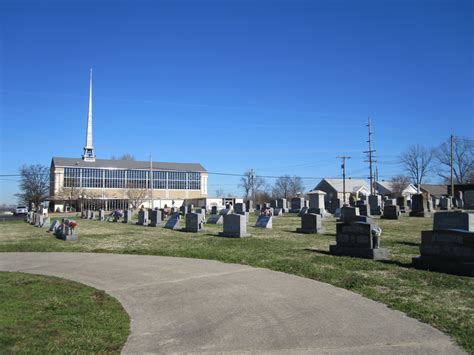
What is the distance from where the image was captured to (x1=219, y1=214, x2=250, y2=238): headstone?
19297 millimetres

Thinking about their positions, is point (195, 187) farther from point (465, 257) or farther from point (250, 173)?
point (465, 257)

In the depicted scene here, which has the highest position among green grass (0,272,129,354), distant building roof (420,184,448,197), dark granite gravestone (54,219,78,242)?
distant building roof (420,184,448,197)

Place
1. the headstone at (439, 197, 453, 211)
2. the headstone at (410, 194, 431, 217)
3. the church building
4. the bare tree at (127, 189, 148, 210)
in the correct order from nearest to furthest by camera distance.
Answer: the headstone at (410, 194, 431, 217) → the headstone at (439, 197, 453, 211) → the bare tree at (127, 189, 148, 210) → the church building

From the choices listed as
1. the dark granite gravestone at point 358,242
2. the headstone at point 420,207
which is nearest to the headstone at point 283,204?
the headstone at point 420,207

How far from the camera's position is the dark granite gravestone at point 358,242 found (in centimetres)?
1229

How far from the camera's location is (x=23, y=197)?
83.4m

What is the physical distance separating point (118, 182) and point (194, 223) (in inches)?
3371

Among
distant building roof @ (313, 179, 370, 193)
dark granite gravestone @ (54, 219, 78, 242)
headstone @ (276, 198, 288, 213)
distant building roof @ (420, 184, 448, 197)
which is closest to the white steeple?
distant building roof @ (313, 179, 370, 193)

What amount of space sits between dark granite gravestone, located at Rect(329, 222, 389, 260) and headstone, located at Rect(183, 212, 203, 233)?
1081 cm

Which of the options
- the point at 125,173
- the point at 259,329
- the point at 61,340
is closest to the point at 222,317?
the point at 259,329

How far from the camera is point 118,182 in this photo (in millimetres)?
105062

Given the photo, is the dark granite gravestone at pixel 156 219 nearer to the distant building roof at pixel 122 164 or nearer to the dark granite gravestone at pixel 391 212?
the dark granite gravestone at pixel 391 212

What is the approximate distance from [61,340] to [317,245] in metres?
11.3

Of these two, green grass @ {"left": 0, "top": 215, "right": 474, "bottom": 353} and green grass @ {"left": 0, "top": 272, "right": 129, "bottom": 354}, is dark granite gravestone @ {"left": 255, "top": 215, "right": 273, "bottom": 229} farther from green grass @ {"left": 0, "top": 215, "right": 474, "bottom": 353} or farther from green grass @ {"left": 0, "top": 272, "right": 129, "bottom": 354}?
green grass @ {"left": 0, "top": 272, "right": 129, "bottom": 354}
